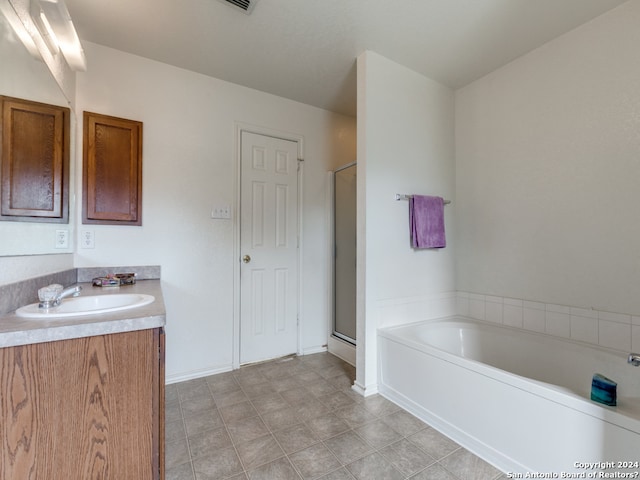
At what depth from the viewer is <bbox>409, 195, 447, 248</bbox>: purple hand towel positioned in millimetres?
2223

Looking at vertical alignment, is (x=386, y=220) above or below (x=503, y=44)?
below

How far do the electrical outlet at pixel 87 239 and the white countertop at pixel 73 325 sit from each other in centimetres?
105

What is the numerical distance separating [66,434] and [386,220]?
1971 mm

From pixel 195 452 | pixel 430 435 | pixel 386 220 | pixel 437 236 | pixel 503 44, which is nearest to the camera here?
pixel 195 452

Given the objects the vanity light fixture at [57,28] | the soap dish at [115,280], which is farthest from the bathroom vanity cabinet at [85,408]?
the vanity light fixture at [57,28]

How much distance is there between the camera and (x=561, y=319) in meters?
1.91

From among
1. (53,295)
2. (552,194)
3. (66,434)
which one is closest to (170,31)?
(53,295)

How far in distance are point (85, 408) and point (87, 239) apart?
1.43 metres

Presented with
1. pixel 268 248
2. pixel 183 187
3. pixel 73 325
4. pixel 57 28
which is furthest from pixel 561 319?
pixel 57 28

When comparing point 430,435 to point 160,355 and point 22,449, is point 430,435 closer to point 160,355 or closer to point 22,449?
point 160,355

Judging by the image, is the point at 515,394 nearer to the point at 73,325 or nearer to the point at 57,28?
the point at 73,325

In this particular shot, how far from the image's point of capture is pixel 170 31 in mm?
1868

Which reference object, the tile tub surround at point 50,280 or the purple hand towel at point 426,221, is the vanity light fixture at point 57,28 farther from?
the purple hand towel at point 426,221

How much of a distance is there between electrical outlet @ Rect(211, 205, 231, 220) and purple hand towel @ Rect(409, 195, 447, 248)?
4.98ft
